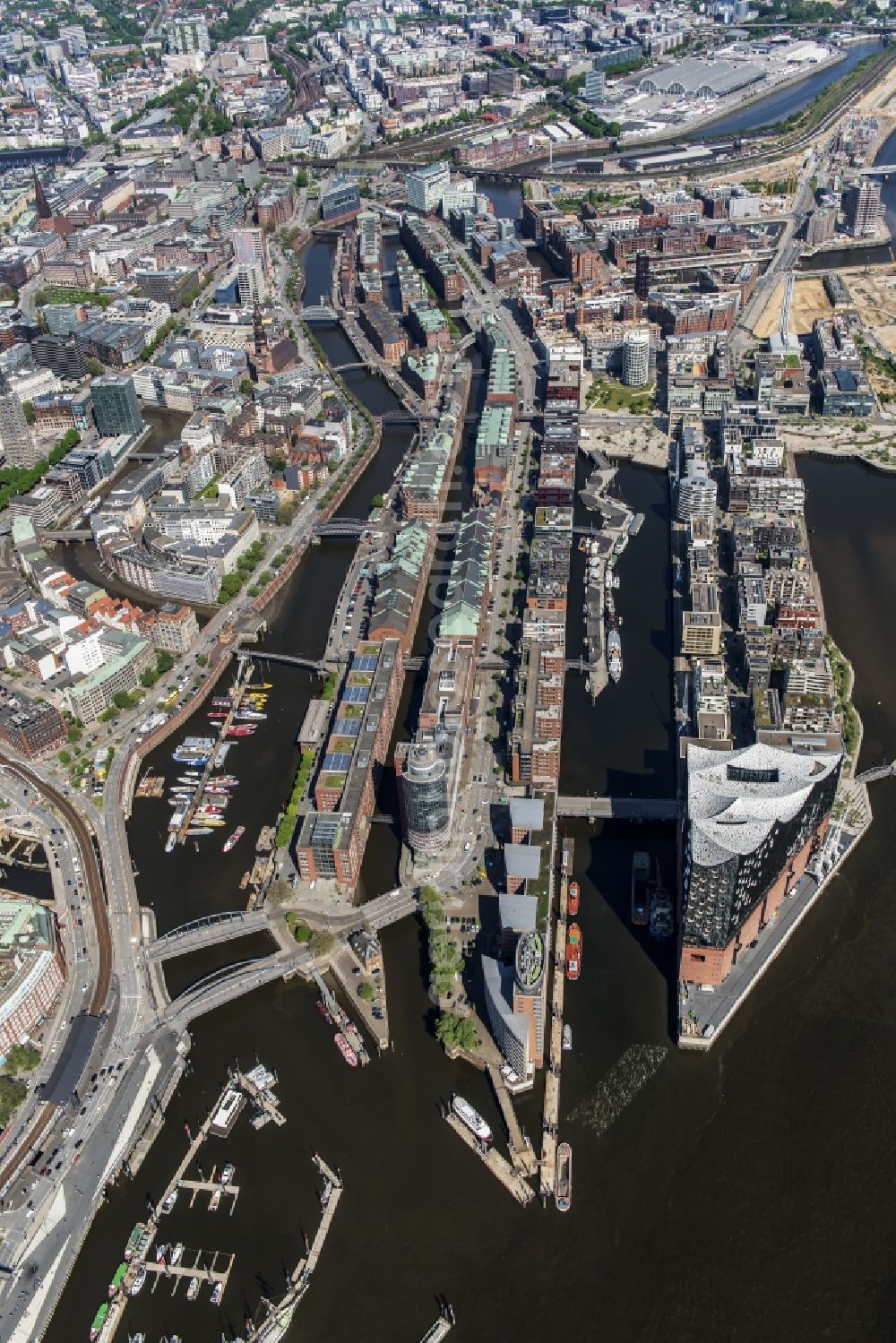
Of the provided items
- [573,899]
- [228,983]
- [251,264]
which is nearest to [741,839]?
[573,899]

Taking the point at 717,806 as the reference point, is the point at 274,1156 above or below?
below

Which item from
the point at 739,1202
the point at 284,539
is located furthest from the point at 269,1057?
the point at 284,539

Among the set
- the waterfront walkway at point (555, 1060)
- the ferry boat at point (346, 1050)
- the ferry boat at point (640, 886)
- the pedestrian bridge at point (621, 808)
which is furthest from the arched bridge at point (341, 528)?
the ferry boat at point (346, 1050)

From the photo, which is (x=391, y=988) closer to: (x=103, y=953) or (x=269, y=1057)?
(x=269, y=1057)

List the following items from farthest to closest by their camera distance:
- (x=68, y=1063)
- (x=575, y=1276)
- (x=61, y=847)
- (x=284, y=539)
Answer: (x=284, y=539) < (x=61, y=847) < (x=68, y=1063) < (x=575, y=1276)

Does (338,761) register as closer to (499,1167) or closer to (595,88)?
(499,1167)

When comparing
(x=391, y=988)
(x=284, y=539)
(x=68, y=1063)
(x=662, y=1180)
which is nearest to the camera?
(x=662, y=1180)
